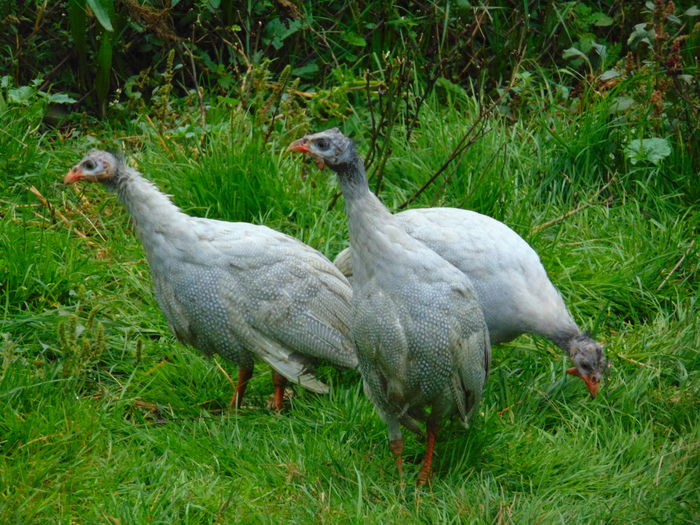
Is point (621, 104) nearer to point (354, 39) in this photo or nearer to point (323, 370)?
point (354, 39)

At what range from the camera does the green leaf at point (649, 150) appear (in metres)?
5.44

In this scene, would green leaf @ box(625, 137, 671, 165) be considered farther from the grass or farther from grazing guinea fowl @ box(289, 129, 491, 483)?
grazing guinea fowl @ box(289, 129, 491, 483)

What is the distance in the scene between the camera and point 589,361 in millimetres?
4125

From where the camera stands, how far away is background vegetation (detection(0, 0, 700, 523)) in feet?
12.0

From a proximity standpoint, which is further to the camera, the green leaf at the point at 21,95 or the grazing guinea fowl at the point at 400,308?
the green leaf at the point at 21,95

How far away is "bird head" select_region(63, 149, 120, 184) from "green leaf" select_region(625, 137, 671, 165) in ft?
9.40

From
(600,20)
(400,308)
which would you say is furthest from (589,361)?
(600,20)

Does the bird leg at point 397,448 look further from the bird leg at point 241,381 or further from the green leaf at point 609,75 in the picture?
the green leaf at point 609,75

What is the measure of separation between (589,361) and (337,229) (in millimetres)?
A: 1636

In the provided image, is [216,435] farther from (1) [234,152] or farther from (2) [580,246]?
(2) [580,246]

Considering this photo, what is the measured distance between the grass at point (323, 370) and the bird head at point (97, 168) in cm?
60

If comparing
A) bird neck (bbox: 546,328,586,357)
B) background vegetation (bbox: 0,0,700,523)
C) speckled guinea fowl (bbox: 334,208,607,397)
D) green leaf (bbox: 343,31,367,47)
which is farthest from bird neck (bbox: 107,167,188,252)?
green leaf (bbox: 343,31,367,47)

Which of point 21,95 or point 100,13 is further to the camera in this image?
point 21,95

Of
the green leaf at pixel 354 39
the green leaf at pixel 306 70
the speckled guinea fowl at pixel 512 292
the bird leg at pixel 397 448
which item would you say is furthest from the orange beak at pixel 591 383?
the green leaf at pixel 306 70
